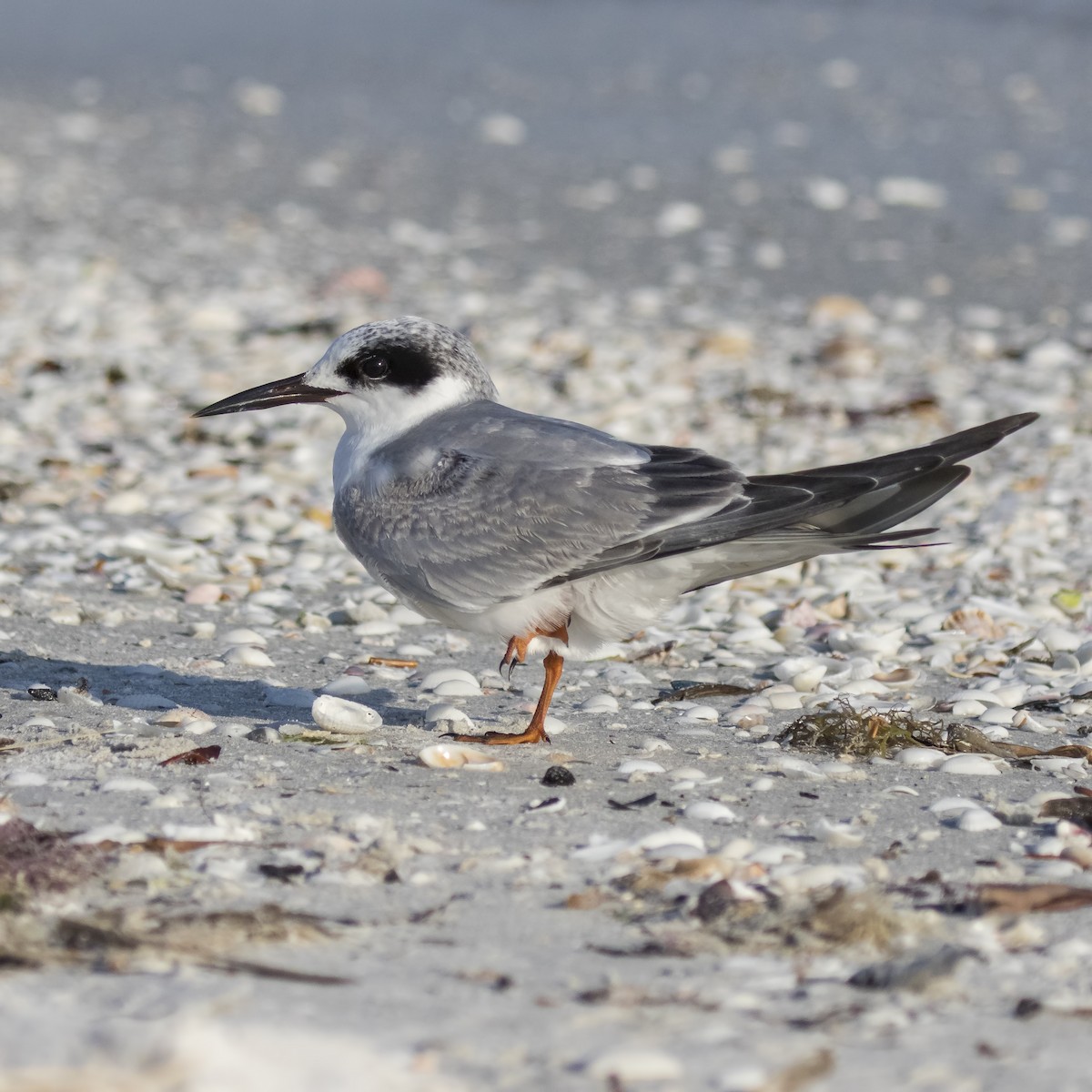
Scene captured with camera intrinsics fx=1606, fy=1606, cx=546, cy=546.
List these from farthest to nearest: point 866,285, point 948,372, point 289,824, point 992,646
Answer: point 866,285, point 948,372, point 992,646, point 289,824

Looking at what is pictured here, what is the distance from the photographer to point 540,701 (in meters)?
4.14

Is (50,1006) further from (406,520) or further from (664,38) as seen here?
(664,38)

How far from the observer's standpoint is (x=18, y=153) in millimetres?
13062

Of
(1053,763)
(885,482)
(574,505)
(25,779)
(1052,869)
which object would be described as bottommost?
(25,779)

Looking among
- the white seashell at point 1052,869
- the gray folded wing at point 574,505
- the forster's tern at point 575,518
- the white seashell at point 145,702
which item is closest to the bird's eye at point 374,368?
Answer: the forster's tern at point 575,518

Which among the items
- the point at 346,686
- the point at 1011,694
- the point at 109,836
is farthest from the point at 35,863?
the point at 1011,694

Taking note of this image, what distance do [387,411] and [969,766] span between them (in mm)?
1778

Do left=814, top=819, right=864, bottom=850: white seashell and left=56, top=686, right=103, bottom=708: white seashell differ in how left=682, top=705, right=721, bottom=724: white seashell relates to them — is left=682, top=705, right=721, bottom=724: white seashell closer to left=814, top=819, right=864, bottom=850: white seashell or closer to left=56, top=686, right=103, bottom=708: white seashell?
left=814, top=819, right=864, bottom=850: white seashell

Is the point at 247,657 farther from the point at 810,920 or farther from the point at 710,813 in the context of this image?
the point at 810,920

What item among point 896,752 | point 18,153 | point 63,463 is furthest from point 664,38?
point 896,752

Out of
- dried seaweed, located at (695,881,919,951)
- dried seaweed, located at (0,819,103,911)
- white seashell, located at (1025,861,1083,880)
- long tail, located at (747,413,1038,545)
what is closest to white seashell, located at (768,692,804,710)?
long tail, located at (747,413,1038,545)

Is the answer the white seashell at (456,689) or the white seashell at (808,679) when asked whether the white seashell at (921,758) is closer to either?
the white seashell at (808,679)

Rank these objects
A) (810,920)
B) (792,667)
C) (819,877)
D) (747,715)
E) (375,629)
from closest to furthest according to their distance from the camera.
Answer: (810,920) < (819,877) < (747,715) < (792,667) < (375,629)

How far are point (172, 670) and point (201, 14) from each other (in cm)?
1759
